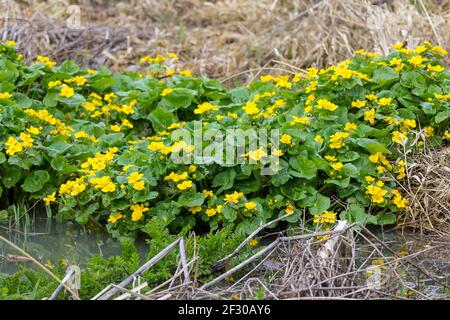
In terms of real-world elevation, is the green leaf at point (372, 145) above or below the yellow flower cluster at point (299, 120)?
below

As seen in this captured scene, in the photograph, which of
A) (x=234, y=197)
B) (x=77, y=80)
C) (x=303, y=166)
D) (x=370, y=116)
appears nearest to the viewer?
(x=234, y=197)

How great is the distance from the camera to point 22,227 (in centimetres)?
424

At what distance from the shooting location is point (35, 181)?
426 cm

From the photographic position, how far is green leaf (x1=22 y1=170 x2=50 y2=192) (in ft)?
13.9

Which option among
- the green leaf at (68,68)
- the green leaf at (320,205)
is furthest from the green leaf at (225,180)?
the green leaf at (68,68)

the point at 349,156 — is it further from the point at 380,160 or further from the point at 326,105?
the point at 326,105

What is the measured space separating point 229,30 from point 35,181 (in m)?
3.31

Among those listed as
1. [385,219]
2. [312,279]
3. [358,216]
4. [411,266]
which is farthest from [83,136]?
[411,266]

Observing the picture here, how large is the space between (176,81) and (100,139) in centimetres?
78

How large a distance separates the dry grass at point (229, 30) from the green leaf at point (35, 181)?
2052 mm

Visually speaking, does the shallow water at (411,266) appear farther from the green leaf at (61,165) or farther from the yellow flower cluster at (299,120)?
Result: the green leaf at (61,165)

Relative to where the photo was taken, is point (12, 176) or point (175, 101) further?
point (175, 101)

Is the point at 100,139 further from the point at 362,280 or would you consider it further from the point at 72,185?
the point at 362,280

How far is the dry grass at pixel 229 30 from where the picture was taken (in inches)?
240
